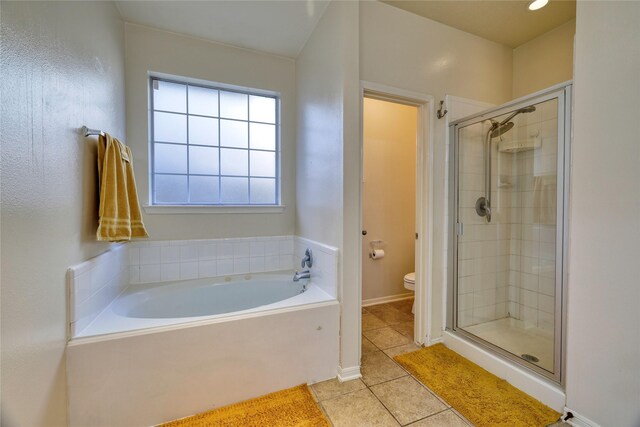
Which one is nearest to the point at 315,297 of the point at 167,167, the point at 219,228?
the point at 219,228

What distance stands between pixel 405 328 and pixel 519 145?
6.23 ft

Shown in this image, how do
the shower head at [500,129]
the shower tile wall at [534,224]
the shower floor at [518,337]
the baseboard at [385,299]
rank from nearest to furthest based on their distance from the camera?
the shower floor at [518,337]
the shower tile wall at [534,224]
the shower head at [500,129]
the baseboard at [385,299]

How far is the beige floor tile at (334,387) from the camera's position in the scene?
65.1 inches

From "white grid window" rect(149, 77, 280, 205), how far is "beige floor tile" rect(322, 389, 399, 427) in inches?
A: 69.8

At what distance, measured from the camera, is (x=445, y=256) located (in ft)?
7.41

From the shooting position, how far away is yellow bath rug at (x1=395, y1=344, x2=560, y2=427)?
4.75 ft

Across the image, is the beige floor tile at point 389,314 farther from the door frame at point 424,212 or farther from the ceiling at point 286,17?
the ceiling at point 286,17

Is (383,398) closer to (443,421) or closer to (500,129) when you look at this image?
(443,421)

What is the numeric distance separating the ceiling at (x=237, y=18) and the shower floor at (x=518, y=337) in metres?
2.82

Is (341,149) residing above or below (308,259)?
above

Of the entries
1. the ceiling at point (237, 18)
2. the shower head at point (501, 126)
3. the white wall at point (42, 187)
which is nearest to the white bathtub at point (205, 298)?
the white wall at point (42, 187)

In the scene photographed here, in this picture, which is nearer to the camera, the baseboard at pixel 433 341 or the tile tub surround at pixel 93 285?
the tile tub surround at pixel 93 285

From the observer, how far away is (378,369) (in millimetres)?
1913

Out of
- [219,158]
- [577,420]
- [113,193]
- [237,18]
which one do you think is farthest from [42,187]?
[577,420]
